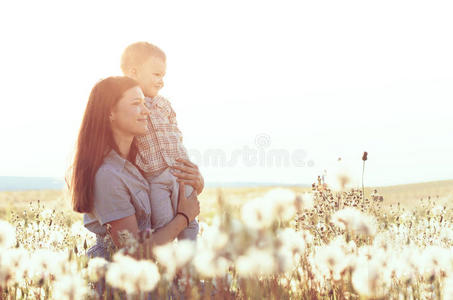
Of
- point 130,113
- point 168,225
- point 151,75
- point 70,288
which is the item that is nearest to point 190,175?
point 168,225

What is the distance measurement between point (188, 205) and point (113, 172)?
2.58ft

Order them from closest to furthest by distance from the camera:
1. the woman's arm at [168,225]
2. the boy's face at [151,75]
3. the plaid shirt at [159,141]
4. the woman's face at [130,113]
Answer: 1. the woman's arm at [168,225]
2. the woman's face at [130,113]
3. the plaid shirt at [159,141]
4. the boy's face at [151,75]

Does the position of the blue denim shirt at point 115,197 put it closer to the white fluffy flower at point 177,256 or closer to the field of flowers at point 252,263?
the field of flowers at point 252,263

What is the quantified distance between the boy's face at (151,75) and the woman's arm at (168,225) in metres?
1.18

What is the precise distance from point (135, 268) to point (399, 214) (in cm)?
614

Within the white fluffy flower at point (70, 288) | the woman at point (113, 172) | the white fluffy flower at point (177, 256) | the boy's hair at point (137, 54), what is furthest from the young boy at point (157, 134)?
the white fluffy flower at point (177, 256)

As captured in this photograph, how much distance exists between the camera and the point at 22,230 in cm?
596

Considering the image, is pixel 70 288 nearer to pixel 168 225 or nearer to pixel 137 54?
pixel 168 225

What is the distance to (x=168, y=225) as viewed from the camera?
4.02m

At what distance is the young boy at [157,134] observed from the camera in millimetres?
4574

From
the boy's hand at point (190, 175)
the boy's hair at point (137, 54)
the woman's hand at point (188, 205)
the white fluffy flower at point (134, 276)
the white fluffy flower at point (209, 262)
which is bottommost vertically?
the white fluffy flower at point (134, 276)

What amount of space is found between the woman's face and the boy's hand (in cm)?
67

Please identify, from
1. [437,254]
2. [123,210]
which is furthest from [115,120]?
[437,254]

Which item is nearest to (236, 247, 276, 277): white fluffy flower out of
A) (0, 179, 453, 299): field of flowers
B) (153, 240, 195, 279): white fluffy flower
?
(0, 179, 453, 299): field of flowers
